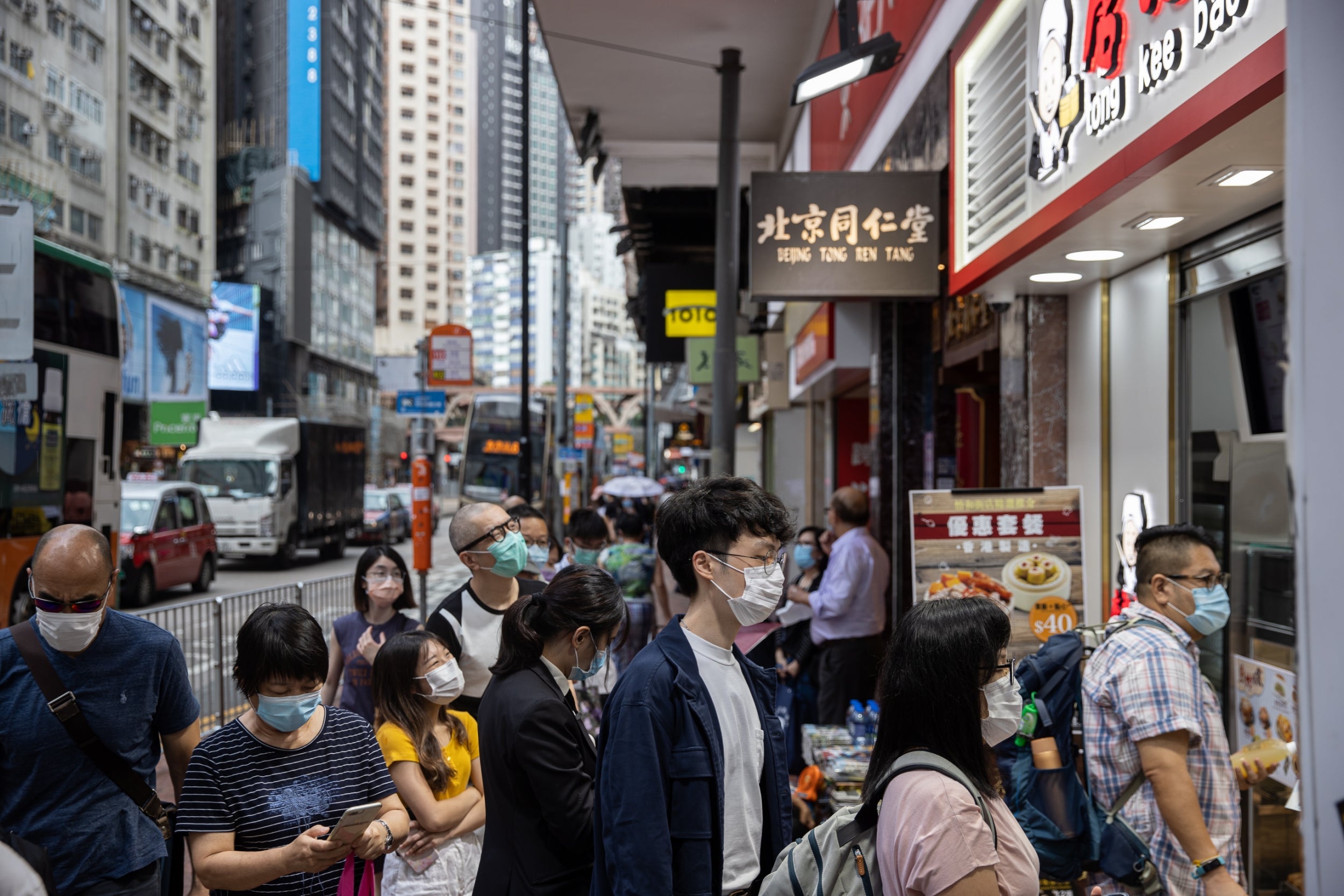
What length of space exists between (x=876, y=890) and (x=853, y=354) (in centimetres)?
882

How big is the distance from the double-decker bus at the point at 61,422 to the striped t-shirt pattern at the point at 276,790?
343 inches

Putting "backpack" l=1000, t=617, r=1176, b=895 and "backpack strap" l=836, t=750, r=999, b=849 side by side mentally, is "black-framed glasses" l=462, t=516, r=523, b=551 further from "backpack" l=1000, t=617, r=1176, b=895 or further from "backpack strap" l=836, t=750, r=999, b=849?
"backpack strap" l=836, t=750, r=999, b=849

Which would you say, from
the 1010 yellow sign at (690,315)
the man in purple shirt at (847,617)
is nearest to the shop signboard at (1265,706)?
the man in purple shirt at (847,617)

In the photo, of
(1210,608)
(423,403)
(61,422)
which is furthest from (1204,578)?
(423,403)

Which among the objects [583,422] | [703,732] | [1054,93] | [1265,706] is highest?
[1054,93]

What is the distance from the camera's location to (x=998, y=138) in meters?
6.21

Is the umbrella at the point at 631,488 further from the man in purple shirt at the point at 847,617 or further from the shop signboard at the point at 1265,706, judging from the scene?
the shop signboard at the point at 1265,706

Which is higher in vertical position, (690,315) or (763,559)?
(690,315)

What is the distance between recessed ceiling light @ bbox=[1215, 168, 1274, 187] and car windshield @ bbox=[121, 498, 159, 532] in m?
17.4

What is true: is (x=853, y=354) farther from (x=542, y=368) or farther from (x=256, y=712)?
(x=542, y=368)

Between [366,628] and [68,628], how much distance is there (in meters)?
2.29

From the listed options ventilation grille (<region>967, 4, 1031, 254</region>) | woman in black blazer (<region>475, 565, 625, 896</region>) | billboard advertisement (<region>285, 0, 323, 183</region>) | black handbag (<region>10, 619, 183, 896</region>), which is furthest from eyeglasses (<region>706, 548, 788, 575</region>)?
billboard advertisement (<region>285, 0, 323, 183</region>)

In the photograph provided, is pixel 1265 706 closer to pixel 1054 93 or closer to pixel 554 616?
pixel 1054 93

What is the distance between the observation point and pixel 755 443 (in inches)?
1102
